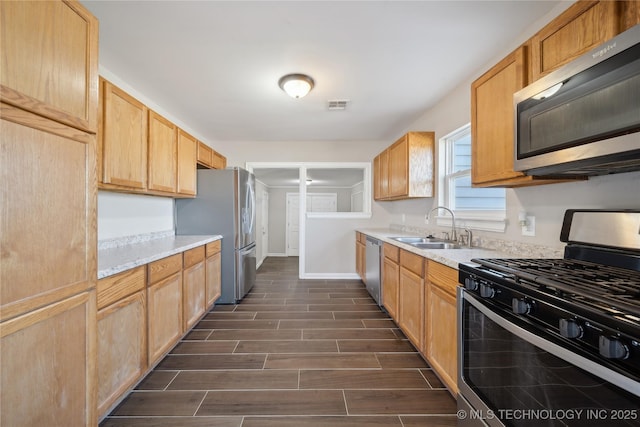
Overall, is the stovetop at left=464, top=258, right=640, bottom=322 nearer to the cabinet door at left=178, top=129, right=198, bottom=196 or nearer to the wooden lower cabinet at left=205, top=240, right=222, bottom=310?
the wooden lower cabinet at left=205, top=240, right=222, bottom=310

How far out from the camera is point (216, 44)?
1951 millimetres

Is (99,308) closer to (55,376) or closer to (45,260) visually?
(55,376)

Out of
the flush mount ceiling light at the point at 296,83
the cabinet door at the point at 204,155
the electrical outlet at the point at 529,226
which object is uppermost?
the flush mount ceiling light at the point at 296,83

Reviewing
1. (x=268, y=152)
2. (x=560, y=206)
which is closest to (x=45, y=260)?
(x=560, y=206)

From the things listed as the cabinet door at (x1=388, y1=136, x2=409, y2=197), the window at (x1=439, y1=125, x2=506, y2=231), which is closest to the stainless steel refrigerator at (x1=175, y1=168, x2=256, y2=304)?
the cabinet door at (x1=388, y1=136, x2=409, y2=197)

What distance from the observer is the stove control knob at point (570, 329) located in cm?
76

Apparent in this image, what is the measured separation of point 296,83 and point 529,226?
7.02ft

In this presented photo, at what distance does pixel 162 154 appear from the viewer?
251 centimetres

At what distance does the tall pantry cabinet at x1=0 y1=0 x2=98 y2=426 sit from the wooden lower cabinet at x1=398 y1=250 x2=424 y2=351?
197 centimetres

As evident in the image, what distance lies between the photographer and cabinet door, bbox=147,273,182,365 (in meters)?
1.86

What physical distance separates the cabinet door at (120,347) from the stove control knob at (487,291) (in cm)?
190

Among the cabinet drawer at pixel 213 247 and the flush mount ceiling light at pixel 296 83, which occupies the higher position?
the flush mount ceiling light at pixel 296 83

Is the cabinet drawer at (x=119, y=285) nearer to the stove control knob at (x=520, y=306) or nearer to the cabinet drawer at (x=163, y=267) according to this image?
the cabinet drawer at (x=163, y=267)

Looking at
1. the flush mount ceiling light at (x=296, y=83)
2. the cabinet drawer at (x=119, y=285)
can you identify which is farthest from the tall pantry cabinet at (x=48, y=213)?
the flush mount ceiling light at (x=296, y=83)
